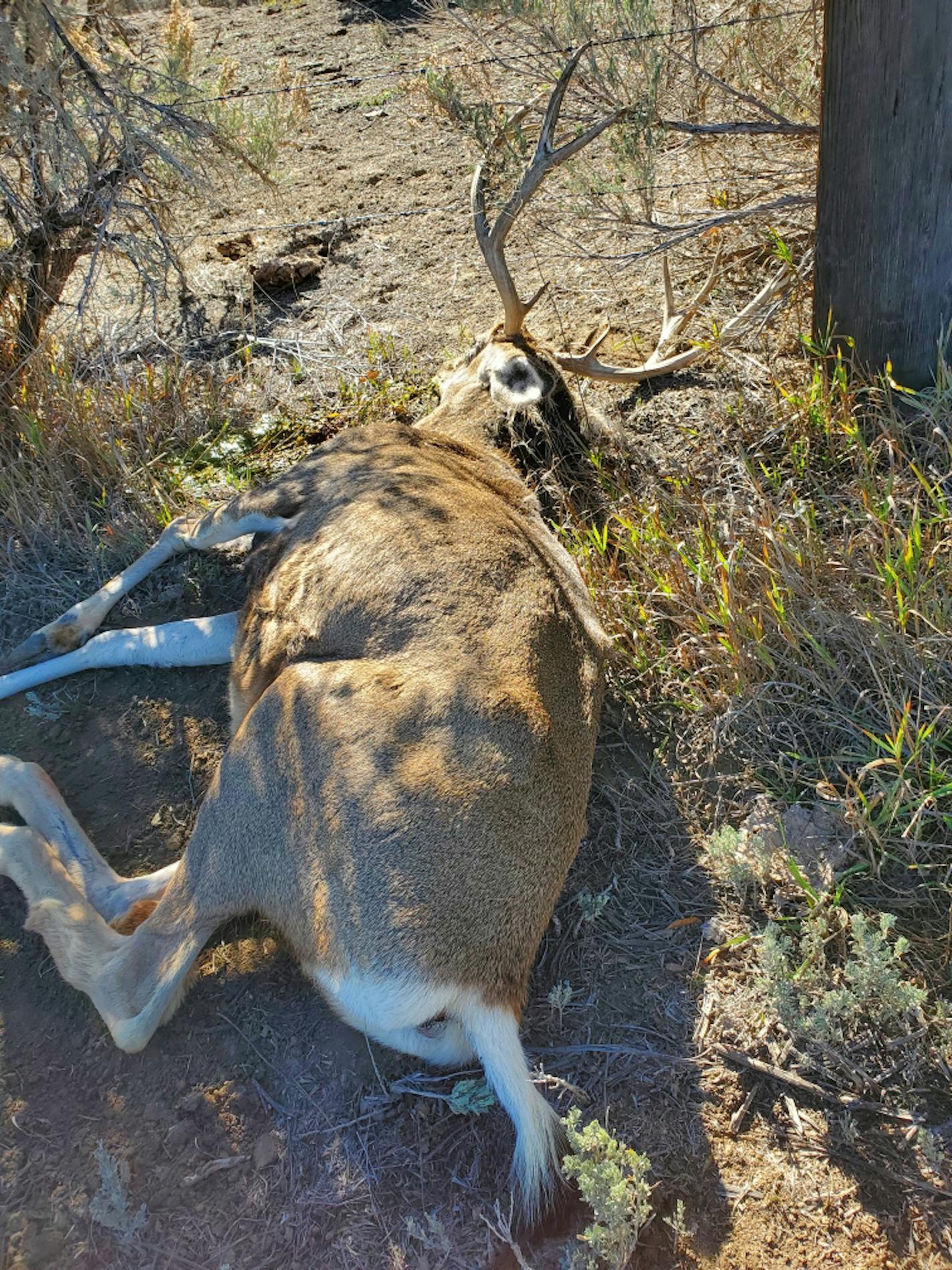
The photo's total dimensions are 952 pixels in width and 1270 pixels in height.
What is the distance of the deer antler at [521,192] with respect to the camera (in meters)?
4.12

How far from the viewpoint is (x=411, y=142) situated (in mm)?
7277

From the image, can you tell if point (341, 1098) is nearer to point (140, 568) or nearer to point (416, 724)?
point (416, 724)

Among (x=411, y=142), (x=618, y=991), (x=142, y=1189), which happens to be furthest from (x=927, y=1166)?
(x=411, y=142)

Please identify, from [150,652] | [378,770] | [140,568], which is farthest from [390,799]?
[140,568]

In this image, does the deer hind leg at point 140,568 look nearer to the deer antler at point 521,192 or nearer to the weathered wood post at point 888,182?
the deer antler at point 521,192

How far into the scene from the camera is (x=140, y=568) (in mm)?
4262

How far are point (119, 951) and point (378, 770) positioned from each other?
37.1 inches

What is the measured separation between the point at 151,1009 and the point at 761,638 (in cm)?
217

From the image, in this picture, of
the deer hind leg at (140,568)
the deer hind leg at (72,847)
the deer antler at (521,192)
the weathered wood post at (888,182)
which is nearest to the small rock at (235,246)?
→ the deer antler at (521,192)

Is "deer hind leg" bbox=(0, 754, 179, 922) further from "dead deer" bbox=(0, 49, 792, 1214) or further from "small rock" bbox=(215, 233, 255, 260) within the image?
"small rock" bbox=(215, 233, 255, 260)

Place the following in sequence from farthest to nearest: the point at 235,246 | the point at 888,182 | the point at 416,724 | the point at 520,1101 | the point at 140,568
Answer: the point at 235,246 → the point at 140,568 → the point at 888,182 → the point at 416,724 → the point at 520,1101

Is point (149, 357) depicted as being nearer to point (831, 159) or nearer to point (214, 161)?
point (214, 161)

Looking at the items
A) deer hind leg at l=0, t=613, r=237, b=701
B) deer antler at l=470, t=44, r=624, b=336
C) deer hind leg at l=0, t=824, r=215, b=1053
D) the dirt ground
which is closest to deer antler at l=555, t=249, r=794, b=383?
deer antler at l=470, t=44, r=624, b=336

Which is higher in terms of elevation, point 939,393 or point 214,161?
point 214,161
